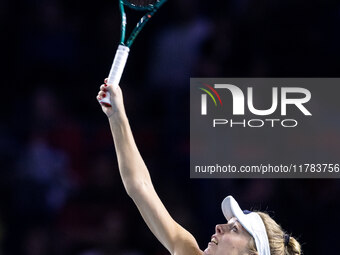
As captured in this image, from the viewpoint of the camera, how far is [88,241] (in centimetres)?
584

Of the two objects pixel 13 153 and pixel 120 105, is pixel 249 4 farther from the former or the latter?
pixel 120 105

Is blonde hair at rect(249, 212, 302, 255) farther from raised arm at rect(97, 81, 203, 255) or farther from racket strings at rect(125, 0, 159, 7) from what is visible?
racket strings at rect(125, 0, 159, 7)

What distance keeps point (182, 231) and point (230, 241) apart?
27 centimetres

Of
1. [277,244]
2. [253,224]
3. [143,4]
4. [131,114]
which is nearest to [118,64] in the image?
[143,4]

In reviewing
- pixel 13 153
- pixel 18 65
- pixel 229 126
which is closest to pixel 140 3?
pixel 229 126

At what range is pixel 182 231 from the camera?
3.68 metres

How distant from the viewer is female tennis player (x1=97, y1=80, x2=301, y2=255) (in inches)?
139

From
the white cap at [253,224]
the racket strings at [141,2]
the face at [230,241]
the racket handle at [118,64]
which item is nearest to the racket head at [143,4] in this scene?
the racket strings at [141,2]

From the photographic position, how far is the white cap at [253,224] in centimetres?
353

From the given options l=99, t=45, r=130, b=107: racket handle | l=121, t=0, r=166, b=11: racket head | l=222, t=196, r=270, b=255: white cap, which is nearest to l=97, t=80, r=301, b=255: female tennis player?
l=222, t=196, r=270, b=255: white cap

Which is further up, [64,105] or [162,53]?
[162,53]

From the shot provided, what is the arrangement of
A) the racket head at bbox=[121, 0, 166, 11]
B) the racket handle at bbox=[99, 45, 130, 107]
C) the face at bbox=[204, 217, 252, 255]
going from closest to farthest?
the racket handle at bbox=[99, 45, 130, 107], the face at bbox=[204, 217, 252, 255], the racket head at bbox=[121, 0, 166, 11]

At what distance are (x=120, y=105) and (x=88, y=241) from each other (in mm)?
2611

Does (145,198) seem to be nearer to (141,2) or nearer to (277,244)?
(277,244)
